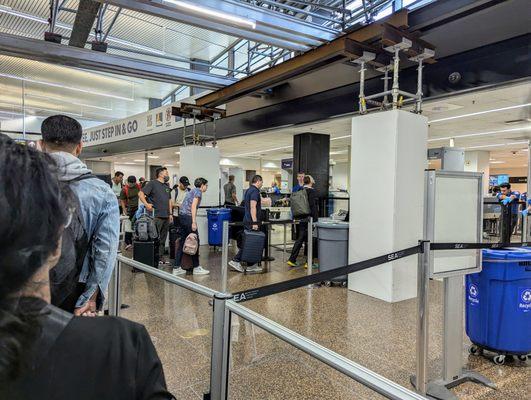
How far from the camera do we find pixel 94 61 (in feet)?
18.2

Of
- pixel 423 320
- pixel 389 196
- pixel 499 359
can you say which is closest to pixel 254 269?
pixel 389 196

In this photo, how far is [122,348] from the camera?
1.86 ft

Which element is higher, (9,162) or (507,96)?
(507,96)

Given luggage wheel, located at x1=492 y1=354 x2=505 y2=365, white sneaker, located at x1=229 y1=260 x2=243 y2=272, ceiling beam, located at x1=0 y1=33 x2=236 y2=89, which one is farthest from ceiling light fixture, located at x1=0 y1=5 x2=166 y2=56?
luggage wheel, located at x1=492 y1=354 x2=505 y2=365

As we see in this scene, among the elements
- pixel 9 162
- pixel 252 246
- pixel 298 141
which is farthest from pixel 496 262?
pixel 298 141

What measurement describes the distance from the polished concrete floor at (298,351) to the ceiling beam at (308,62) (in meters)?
2.87

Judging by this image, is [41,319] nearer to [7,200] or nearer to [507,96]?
[7,200]

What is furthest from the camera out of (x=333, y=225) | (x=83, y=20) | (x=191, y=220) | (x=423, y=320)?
(x=191, y=220)

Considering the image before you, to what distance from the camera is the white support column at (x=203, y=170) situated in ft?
26.1

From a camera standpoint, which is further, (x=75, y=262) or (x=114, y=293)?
(x=114, y=293)

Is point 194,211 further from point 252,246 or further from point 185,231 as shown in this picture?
point 252,246

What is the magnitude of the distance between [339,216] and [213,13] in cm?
346

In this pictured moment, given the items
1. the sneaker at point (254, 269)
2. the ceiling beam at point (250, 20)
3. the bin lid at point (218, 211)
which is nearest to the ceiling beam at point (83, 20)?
the ceiling beam at point (250, 20)

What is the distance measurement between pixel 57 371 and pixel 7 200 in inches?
9.9
